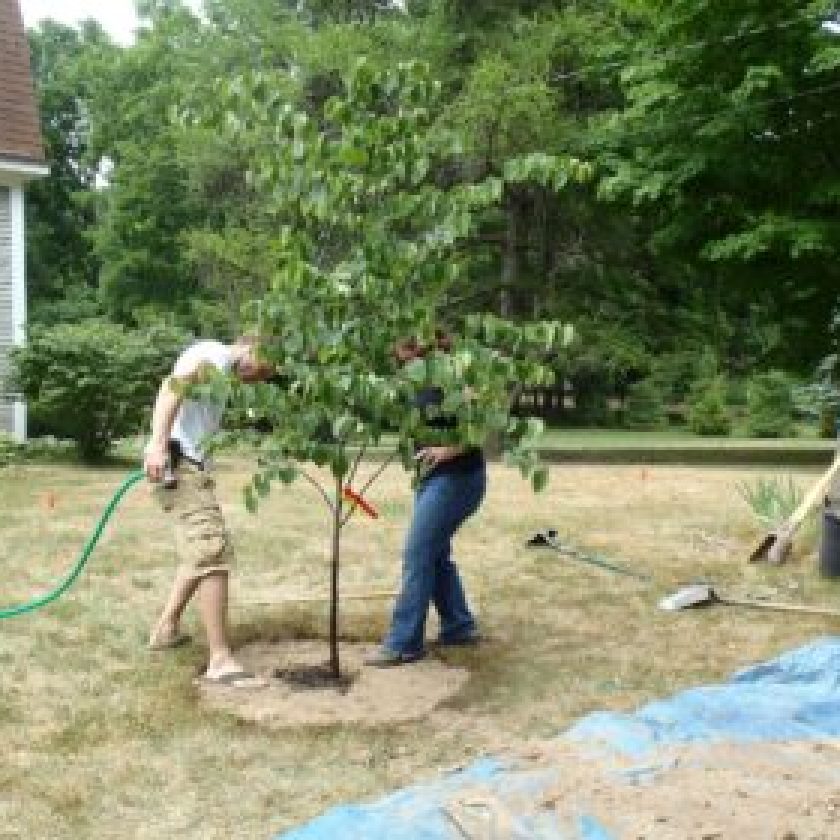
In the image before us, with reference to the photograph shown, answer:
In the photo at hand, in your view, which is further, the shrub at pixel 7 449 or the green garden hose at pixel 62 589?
the shrub at pixel 7 449

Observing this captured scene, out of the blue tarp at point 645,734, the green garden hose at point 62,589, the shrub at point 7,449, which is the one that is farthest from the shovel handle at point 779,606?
the shrub at point 7,449

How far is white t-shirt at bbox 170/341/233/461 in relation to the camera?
469 centimetres

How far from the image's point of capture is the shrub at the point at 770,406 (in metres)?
28.9

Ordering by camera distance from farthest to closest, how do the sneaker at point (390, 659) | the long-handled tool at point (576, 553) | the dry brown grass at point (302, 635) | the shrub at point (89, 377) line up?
1. the shrub at point (89, 377)
2. the long-handled tool at point (576, 553)
3. the sneaker at point (390, 659)
4. the dry brown grass at point (302, 635)

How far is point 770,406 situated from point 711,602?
2441 centimetres

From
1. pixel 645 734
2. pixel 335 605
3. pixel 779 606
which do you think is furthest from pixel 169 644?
pixel 779 606

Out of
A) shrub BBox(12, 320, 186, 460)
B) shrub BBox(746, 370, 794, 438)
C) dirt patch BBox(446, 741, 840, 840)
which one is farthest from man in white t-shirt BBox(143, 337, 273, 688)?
shrub BBox(746, 370, 794, 438)

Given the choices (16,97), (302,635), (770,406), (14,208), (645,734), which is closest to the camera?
(645,734)

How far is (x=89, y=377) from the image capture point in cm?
1195

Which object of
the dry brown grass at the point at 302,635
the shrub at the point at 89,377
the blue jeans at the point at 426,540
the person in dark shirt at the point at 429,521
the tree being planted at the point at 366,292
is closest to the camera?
the dry brown grass at the point at 302,635

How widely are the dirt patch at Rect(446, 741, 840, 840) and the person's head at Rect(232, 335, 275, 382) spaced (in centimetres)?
198

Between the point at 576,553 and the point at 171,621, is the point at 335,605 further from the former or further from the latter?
the point at 576,553

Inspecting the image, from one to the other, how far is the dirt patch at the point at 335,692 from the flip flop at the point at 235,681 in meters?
0.03

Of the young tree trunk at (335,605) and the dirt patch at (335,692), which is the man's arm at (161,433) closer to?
the young tree trunk at (335,605)
